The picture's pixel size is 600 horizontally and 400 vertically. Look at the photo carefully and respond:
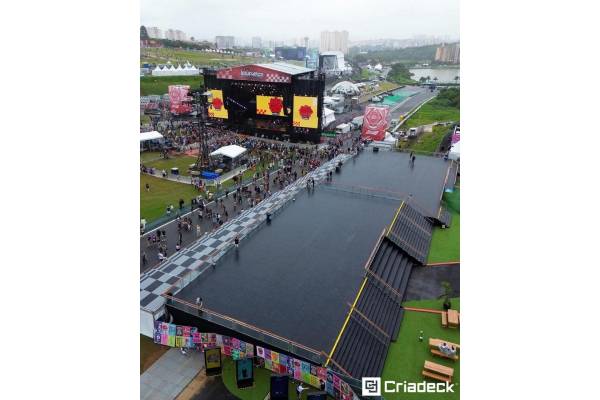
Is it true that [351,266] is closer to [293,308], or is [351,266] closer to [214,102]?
[293,308]

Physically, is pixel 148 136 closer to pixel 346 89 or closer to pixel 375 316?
pixel 375 316

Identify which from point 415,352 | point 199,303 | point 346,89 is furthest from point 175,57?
point 415,352

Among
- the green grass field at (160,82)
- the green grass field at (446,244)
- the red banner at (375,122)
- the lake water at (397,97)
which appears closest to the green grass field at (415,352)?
the green grass field at (446,244)

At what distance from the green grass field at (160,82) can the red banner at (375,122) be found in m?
49.6

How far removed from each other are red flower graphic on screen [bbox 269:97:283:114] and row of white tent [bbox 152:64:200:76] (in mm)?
51151

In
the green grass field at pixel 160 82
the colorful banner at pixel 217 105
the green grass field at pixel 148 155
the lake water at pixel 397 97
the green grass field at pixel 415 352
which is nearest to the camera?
the green grass field at pixel 415 352

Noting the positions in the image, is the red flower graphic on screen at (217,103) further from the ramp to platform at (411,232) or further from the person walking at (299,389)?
the person walking at (299,389)

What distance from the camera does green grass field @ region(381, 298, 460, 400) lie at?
11.7 metres

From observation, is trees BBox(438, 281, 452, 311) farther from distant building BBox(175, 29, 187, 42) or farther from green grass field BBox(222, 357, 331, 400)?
distant building BBox(175, 29, 187, 42)

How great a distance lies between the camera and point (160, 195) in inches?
1102

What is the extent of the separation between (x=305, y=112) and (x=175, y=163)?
15327 mm

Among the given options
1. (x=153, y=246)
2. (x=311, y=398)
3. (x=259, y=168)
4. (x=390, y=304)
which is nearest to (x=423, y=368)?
(x=390, y=304)

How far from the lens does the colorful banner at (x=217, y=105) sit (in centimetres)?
4728

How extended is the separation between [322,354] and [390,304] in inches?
A: 201
